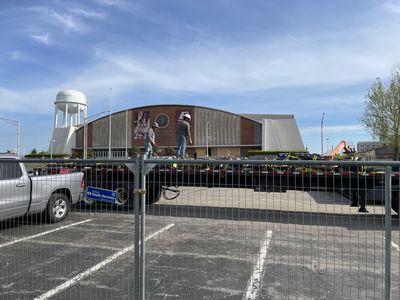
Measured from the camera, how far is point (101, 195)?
5.23 meters

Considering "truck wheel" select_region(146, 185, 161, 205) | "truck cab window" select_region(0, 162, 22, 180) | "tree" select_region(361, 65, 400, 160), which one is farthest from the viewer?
"tree" select_region(361, 65, 400, 160)

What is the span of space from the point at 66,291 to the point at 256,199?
3.03 metres

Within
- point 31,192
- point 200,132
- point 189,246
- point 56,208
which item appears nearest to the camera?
point 189,246

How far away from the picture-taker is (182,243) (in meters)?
7.12

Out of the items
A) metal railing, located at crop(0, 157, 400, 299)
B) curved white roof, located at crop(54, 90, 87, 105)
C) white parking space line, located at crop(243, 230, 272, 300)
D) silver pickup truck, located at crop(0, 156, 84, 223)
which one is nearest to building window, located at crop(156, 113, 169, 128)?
curved white roof, located at crop(54, 90, 87, 105)

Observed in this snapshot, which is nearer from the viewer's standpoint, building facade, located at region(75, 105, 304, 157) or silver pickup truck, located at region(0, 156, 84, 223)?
silver pickup truck, located at region(0, 156, 84, 223)

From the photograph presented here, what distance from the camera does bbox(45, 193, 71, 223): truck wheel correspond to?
27.8 ft

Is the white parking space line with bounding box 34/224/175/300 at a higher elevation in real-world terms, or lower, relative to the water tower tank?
lower

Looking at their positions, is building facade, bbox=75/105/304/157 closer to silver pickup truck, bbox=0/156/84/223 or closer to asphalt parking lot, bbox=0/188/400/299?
silver pickup truck, bbox=0/156/84/223

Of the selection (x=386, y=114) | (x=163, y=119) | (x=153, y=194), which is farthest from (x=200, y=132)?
(x=153, y=194)

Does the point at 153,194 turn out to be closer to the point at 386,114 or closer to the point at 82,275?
the point at 82,275

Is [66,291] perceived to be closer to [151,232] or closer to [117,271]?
[117,271]

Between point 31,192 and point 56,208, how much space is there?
900mm

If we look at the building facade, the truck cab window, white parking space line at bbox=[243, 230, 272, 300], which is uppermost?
the building facade
